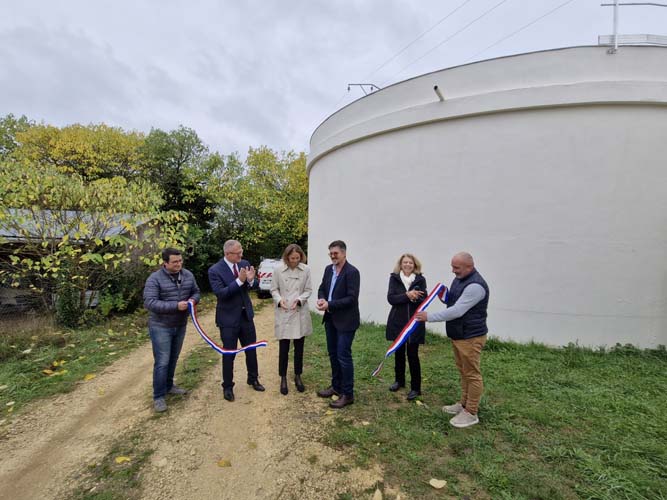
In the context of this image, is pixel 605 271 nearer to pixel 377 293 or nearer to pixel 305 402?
pixel 377 293

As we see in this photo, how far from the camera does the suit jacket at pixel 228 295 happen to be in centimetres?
409

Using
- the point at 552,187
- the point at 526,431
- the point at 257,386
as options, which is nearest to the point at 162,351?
the point at 257,386

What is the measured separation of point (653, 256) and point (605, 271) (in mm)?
845

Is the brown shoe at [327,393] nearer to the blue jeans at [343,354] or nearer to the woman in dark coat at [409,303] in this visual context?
the blue jeans at [343,354]

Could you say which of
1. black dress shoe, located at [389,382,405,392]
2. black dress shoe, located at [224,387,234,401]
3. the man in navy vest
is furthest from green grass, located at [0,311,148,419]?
the man in navy vest

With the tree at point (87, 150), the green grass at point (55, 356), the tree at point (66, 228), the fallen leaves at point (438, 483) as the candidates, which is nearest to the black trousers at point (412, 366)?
the fallen leaves at point (438, 483)

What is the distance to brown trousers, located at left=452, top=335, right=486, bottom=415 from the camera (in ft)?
11.3

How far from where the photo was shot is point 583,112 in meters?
6.25

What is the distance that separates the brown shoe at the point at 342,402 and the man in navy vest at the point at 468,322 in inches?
45.7

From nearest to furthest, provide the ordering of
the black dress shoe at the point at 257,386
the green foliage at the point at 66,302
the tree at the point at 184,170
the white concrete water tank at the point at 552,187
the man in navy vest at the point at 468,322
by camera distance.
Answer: the man in navy vest at the point at 468,322 → the black dress shoe at the point at 257,386 → the white concrete water tank at the point at 552,187 → the green foliage at the point at 66,302 → the tree at the point at 184,170

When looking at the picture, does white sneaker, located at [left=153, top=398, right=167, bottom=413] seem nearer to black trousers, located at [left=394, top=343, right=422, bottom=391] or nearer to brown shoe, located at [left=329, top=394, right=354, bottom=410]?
brown shoe, located at [left=329, top=394, right=354, bottom=410]

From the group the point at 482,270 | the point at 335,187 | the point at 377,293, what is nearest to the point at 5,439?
the point at 377,293

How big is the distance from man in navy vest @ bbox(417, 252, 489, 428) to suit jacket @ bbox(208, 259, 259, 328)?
2261 mm

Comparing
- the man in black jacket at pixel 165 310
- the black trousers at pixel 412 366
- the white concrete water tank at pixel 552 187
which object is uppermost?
the white concrete water tank at pixel 552 187
